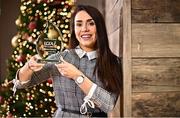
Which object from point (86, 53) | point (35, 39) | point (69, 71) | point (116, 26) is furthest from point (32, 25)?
point (69, 71)

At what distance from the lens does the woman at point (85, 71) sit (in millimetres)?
1235

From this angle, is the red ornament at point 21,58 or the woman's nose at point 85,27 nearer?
the woman's nose at point 85,27

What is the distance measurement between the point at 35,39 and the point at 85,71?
4.46 feet

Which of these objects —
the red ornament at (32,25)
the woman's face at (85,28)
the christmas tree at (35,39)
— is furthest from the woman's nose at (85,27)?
the red ornament at (32,25)

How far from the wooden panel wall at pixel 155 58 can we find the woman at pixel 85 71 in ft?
0.30

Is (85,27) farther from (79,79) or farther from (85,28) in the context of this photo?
(79,79)

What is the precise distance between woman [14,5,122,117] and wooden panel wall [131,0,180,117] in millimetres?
90

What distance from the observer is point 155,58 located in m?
1.34

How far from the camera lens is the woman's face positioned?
126cm

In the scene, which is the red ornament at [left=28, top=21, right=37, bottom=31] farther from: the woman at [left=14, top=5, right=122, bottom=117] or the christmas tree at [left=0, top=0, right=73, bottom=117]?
the woman at [left=14, top=5, right=122, bottom=117]

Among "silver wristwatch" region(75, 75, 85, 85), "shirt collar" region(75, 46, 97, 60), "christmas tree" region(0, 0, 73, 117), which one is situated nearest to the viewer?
"silver wristwatch" region(75, 75, 85, 85)

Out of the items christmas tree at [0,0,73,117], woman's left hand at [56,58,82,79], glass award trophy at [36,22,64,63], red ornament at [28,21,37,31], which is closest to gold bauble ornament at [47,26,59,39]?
glass award trophy at [36,22,64,63]

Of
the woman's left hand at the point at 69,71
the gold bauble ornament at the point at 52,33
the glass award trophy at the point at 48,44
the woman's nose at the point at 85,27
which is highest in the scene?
the woman's nose at the point at 85,27

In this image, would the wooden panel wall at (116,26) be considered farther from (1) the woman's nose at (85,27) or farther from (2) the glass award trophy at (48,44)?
(2) the glass award trophy at (48,44)
